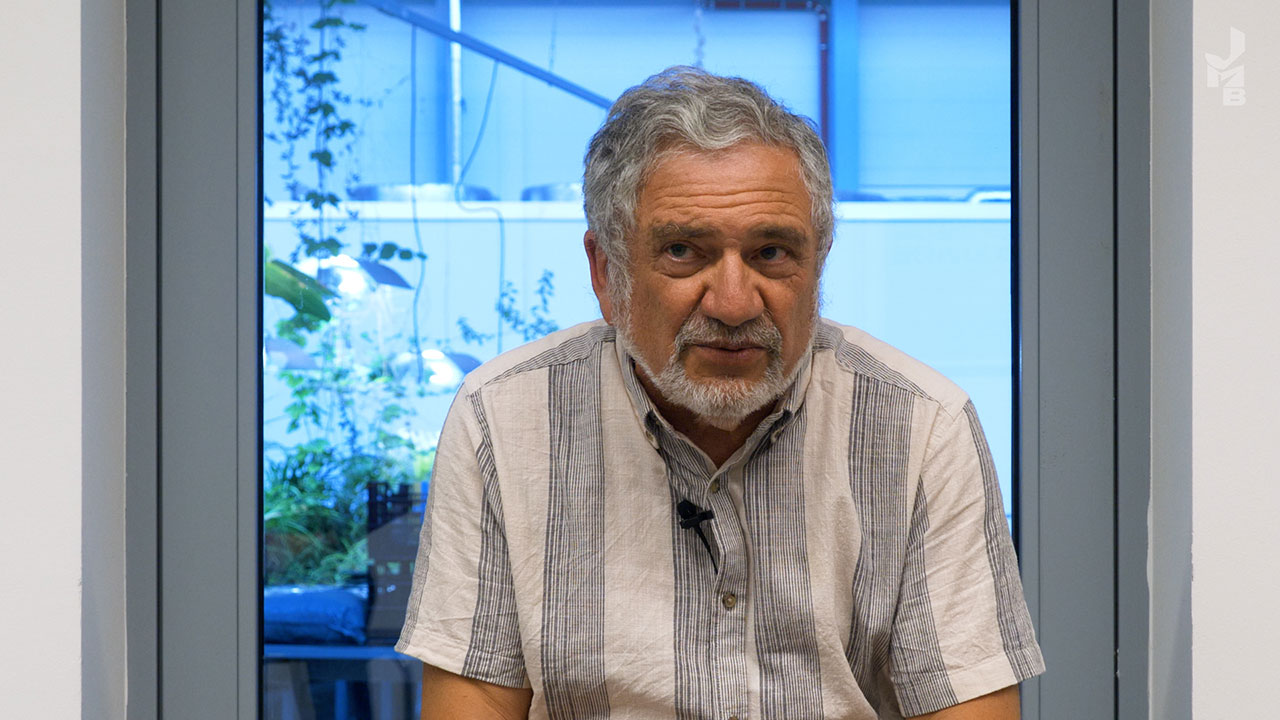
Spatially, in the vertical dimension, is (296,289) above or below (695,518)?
above

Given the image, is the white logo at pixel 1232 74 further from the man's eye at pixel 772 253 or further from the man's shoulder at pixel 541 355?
the man's shoulder at pixel 541 355

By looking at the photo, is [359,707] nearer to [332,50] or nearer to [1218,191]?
[332,50]

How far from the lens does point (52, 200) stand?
62.4 inches

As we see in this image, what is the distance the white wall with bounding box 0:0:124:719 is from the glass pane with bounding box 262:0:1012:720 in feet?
1.07

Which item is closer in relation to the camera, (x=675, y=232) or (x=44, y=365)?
(x=675, y=232)

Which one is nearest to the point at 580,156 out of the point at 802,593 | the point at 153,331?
the point at 153,331

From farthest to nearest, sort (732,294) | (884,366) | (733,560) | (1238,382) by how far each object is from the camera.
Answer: (1238,382), (884,366), (733,560), (732,294)

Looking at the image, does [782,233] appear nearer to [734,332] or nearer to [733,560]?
[734,332]

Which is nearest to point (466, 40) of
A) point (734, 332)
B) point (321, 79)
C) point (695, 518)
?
point (321, 79)

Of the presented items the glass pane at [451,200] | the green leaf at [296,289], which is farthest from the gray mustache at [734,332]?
the green leaf at [296,289]

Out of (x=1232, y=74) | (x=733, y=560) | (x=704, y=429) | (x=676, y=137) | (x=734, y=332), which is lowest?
(x=733, y=560)

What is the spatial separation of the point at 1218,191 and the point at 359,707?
161 centimetres

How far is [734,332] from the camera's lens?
1.32m

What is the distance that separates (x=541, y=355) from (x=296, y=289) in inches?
22.0
